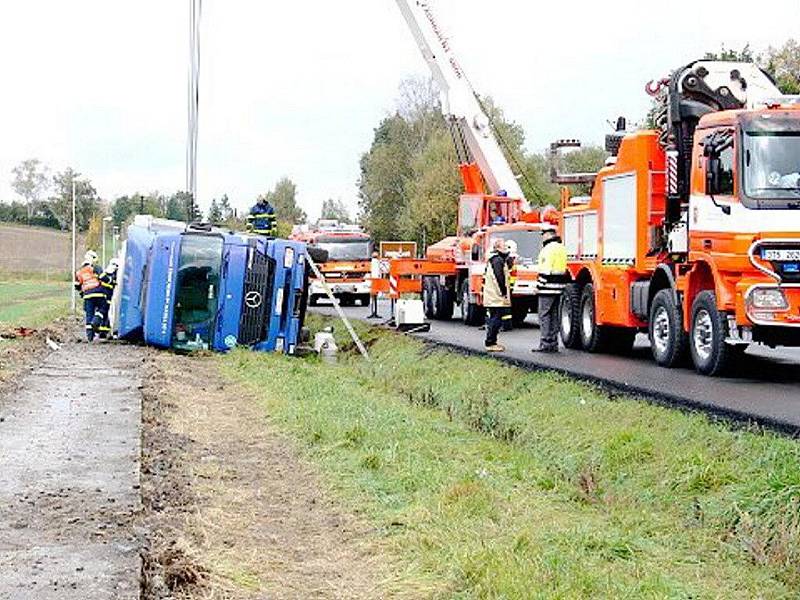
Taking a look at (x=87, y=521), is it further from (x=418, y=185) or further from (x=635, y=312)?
(x=418, y=185)

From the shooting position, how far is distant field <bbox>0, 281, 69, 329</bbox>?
114 feet

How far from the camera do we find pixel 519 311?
28078 mm

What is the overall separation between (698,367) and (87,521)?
957cm

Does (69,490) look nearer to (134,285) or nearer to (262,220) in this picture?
(134,285)

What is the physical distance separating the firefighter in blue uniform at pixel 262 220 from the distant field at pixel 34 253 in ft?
157

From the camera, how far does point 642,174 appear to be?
59.9 feet

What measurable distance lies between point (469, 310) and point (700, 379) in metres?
13.9

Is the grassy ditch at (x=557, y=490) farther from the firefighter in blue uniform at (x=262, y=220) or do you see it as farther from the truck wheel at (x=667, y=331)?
the firefighter in blue uniform at (x=262, y=220)

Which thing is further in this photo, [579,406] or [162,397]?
[162,397]

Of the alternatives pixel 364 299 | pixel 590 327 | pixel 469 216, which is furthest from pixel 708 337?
pixel 364 299

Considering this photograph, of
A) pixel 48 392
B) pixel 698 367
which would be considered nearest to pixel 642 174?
pixel 698 367

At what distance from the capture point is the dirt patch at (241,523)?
7.14m

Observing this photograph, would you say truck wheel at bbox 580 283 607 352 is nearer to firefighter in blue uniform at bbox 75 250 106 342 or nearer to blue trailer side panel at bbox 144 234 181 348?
blue trailer side panel at bbox 144 234 181 348

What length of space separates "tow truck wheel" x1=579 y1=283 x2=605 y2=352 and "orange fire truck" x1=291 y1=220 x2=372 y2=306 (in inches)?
753
